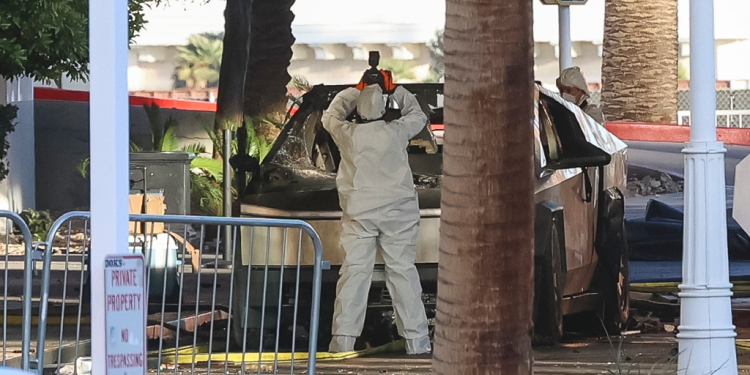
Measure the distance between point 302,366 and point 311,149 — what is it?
6.09 ft

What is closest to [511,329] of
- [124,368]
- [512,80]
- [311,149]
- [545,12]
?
[512,80]

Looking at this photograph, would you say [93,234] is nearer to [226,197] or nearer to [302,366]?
[302,366]

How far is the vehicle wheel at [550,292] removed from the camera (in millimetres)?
8742

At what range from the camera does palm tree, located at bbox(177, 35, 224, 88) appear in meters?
38.3

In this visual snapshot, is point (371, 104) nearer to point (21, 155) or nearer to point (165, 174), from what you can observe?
point (165, 174)

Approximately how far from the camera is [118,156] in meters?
3.97

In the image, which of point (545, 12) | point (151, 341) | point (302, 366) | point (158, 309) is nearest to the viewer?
point (302, 366)

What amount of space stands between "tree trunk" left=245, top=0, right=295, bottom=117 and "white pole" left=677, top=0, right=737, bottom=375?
1213 centimetres

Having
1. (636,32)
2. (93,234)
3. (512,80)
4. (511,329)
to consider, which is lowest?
(511,329)

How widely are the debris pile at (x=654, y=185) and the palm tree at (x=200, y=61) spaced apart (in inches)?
788

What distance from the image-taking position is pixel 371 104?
8.52m

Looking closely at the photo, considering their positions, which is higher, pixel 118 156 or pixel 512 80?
pixel 512 80

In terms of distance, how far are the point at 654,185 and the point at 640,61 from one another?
198 centimetres

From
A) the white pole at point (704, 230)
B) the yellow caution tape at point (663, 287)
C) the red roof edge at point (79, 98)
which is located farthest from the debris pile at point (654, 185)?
the white pole at point (704, 230)
